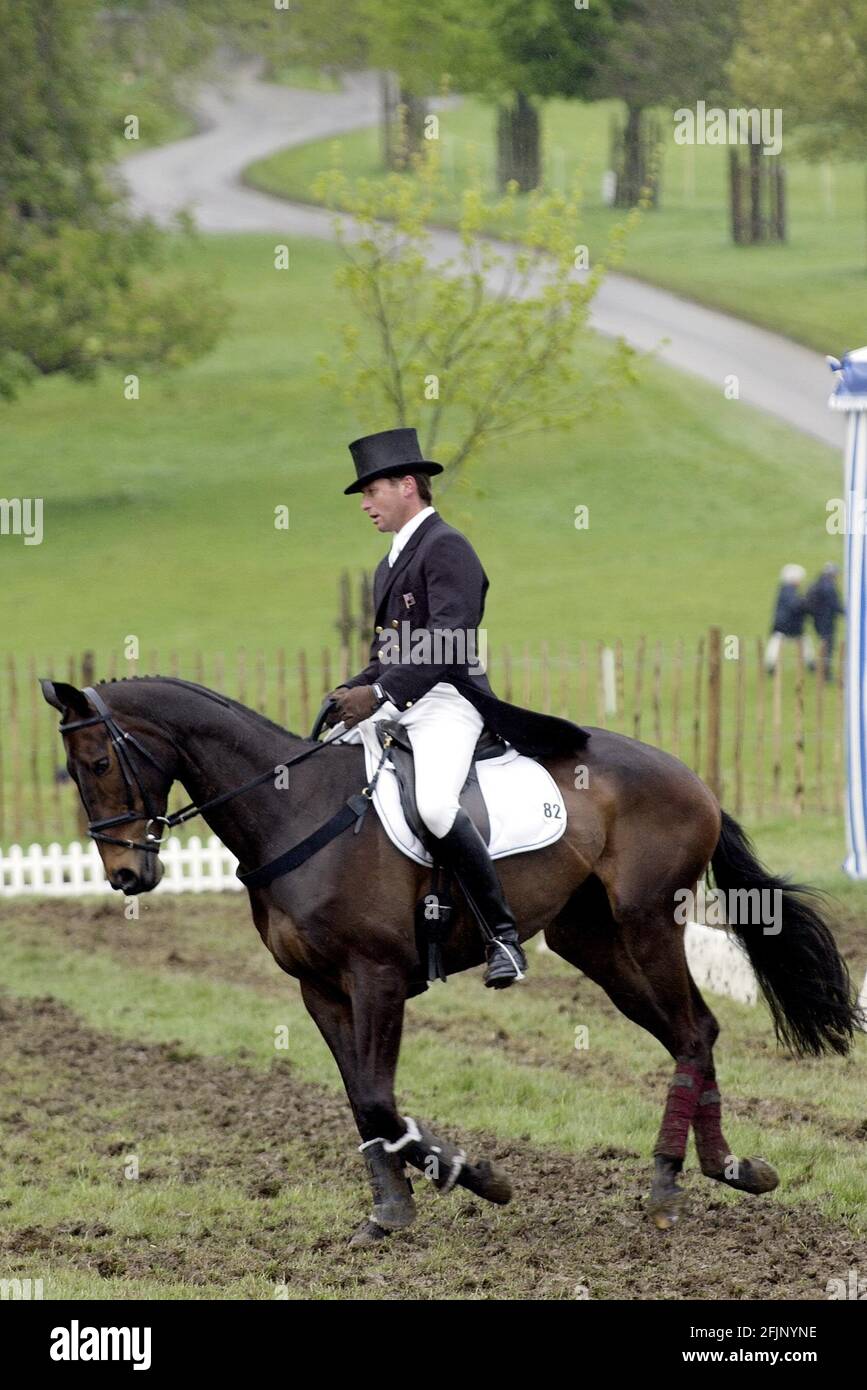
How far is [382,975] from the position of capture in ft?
21.2

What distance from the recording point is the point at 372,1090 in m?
6.43

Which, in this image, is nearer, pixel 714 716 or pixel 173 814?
pixel 173 814

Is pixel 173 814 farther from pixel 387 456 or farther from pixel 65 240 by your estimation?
pixel 65 240

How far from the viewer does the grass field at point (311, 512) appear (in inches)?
1198

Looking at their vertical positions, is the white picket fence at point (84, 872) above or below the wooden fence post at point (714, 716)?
below

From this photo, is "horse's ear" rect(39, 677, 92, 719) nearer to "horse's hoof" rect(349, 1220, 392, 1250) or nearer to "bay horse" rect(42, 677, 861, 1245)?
"bay horse" rect(42, 677, 861, 1245)

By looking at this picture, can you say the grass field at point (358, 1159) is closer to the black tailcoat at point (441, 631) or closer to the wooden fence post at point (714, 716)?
the black tailcoat at point (441, 631)

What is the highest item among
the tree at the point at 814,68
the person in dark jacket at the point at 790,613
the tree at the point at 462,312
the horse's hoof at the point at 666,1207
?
the tree at the point at 814,68

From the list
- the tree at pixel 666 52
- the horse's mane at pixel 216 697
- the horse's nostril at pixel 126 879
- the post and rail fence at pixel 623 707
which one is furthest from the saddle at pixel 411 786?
the tree at pixel 666 52

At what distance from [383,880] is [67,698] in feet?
4.44

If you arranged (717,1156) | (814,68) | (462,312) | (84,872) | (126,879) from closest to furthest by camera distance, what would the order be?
(126,879) < (717,1156) < (84,872) < (462,312) < (814,68)

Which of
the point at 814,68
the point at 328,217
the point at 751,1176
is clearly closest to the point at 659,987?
the point at 751,1176

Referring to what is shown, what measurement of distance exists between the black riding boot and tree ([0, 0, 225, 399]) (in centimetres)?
3015

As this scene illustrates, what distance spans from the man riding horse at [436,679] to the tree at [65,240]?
29.4m
